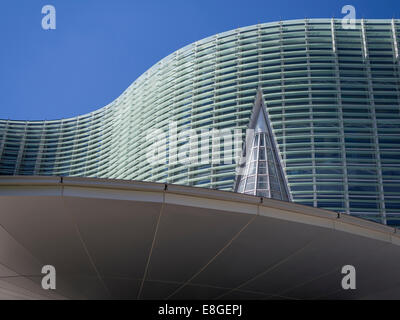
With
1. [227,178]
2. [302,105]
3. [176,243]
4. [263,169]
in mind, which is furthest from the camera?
[302,105]

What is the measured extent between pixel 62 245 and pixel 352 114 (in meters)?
66.4

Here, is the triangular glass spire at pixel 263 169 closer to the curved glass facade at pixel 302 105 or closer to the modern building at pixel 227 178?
the modern building at pixel 227 178

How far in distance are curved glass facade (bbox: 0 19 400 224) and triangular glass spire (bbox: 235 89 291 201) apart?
3849cm

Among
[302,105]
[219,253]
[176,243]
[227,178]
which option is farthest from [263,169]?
[302,105]

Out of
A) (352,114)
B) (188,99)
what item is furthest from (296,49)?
(188,99)

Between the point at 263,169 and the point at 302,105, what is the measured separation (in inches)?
1898

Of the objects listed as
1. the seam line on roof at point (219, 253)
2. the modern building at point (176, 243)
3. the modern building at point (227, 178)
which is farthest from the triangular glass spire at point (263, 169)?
the seam line on roof at point (219, 253)

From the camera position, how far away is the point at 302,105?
71188 millimetres

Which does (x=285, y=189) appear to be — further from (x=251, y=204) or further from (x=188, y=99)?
(x=188, y=99)

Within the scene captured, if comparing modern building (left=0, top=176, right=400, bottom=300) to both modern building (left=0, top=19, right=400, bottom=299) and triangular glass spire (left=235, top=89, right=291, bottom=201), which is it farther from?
triangular glass spire (left=235, top=89, right=291, bottom=201)

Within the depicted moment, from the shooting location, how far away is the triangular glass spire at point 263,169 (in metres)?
24.5

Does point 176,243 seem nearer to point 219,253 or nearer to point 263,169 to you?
point 219,253

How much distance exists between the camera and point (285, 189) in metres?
24.9

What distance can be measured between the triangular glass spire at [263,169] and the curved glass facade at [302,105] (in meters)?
38.5
